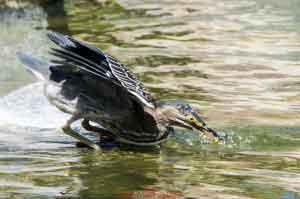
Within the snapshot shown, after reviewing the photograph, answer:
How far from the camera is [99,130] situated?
263 inches

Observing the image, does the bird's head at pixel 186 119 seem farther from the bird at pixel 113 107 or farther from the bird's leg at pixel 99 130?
the bird's leg at pixel 99 130

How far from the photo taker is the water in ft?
17.3

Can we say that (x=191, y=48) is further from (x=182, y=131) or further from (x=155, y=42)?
(x=182, y=131)

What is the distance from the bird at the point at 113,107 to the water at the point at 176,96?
0.12 m

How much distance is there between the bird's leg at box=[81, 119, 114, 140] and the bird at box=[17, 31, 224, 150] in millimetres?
22

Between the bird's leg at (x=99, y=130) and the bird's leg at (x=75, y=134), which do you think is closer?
the bird's leg at (x=75, y=134)

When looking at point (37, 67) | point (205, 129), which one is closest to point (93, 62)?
point (37, 67)

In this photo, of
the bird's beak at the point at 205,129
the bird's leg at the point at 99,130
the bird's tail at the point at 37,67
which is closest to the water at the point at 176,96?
the bird's beak at the point at 205,129

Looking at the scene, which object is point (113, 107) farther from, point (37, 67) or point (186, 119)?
point (37, 67)

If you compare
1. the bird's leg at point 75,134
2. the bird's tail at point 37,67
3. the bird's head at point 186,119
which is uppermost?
the bird's tail at point 37,67

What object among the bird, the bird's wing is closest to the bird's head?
the bird

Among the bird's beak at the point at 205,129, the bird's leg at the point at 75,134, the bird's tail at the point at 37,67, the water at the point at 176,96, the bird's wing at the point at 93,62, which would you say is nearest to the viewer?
the water at the point at 176,96

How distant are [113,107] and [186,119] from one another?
50cm

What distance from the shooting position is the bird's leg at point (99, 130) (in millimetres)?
6602
